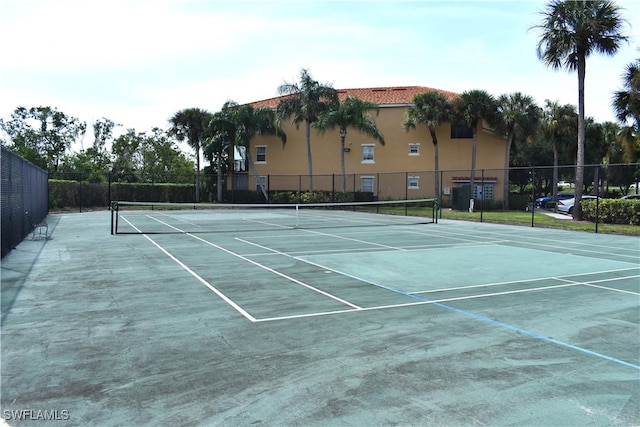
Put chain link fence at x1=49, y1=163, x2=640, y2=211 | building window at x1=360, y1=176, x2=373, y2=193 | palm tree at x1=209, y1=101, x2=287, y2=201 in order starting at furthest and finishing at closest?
building window at x1=360, y1=176, x2=373, y2=193 → palm tree at x1=209, y1=101, x2=287, y2=201 → chain link fence at x1=49, y1=163, x2=640, y2=211

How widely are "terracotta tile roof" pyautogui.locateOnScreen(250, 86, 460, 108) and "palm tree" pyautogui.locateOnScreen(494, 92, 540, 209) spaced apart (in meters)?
5.77

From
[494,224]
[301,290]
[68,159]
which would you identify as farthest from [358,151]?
[301,290]

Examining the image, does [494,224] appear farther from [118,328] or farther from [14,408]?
[14,408]

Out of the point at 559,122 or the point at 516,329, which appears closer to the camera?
the point at 516,329

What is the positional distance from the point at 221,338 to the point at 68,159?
5379 centimetres

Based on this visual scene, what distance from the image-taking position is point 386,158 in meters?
45.5

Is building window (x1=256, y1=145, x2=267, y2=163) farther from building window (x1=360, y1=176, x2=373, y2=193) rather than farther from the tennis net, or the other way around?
building window (x1=360, y1=176, x2=373, y2=193)

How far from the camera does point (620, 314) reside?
24.5ft

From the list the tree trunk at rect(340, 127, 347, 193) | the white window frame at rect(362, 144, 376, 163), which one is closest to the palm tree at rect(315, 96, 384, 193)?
the tree trunk at rect(340, 127, 347, 193)

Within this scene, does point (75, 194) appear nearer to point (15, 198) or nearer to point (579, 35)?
point (15, 198)

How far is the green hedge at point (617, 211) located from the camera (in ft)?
83.9

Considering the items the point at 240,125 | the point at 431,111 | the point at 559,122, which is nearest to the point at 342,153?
the point at 431,111

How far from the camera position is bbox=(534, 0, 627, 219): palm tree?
2644 cm

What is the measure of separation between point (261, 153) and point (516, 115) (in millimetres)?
23665
